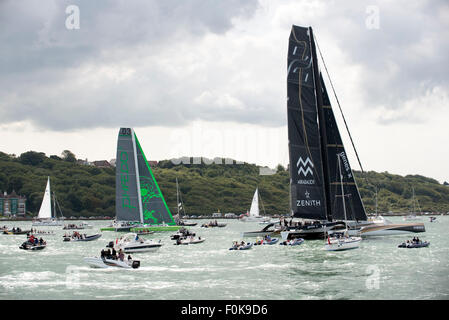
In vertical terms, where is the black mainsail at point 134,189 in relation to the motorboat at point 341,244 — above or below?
above

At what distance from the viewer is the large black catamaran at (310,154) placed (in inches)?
2992

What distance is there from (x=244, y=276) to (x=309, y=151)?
34.2 metres

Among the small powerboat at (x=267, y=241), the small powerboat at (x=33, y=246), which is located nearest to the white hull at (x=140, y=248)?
the small powerboat at (x=267, y=241)

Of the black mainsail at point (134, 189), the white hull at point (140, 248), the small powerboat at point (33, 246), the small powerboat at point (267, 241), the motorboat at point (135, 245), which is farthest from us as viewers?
the black mainsail at point (134, 189)

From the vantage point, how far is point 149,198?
104 meters

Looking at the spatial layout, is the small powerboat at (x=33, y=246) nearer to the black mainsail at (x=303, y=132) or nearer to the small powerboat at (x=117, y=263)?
the small powerboat at (x=117, y=263)

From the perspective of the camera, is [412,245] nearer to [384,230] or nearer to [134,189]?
[384,230]

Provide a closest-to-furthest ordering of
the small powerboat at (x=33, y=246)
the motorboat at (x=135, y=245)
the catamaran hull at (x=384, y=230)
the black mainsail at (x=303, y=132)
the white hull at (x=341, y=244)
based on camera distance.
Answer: the white hull at (x=341, y=244), the motorboat at (x=135, y=245), the catamaran hull at (x=384, y=230), the small powerboat at (x=33, y=246), the black mainsail at (x=303, y=132)

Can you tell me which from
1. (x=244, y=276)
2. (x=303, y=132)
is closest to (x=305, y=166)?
(x=303, y=132)

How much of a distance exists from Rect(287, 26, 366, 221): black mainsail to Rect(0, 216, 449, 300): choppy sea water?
31.1 feet

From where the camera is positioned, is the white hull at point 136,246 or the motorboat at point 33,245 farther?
the motorboat at point 33,245

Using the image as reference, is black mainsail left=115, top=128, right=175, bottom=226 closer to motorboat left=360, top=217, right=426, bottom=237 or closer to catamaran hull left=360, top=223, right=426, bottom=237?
motorboat left=360, top=217, right=426, bottom=237
